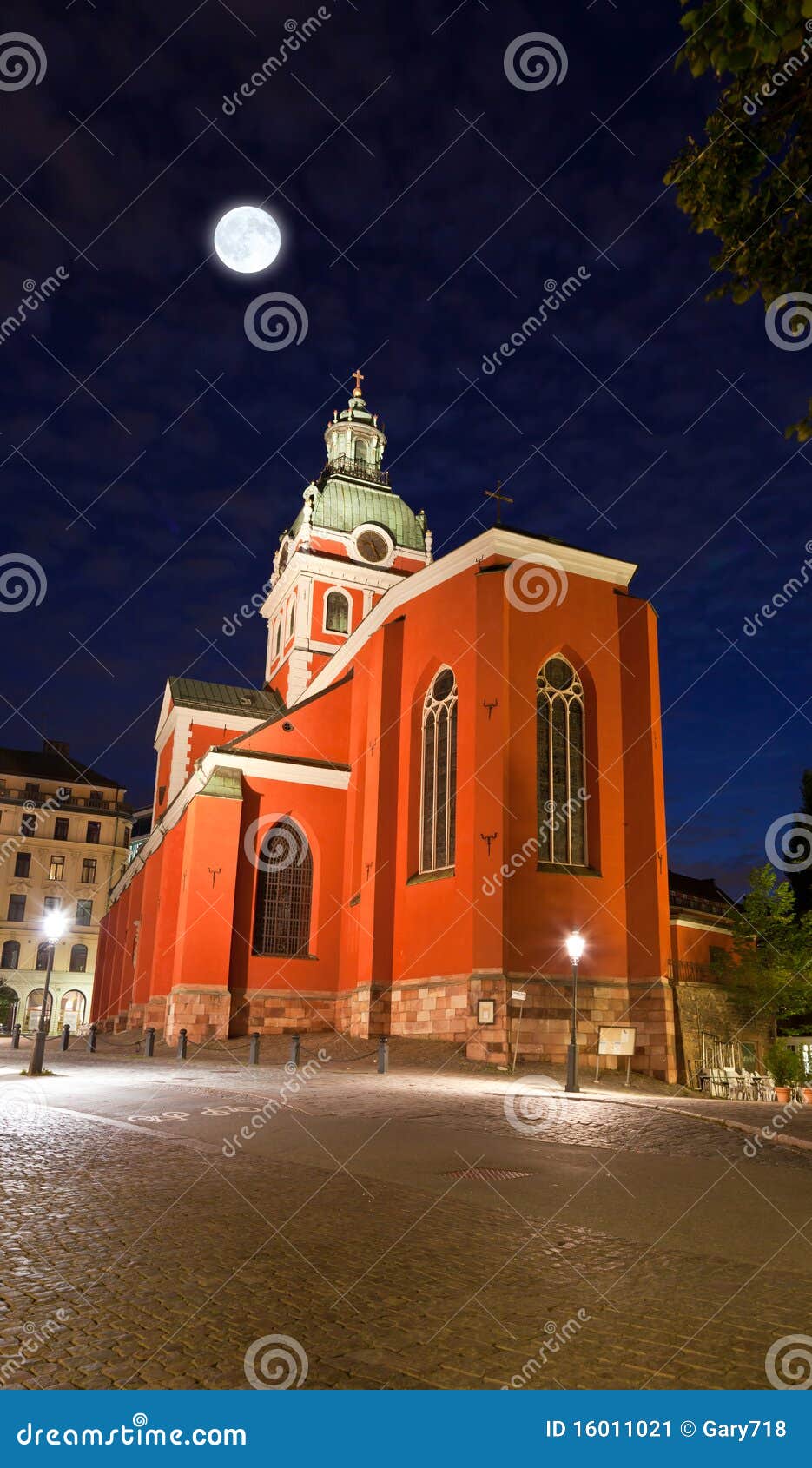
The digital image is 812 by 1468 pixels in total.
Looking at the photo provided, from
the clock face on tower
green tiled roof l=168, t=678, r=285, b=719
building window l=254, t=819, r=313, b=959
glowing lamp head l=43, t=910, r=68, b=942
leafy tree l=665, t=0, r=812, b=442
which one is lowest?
glowing lamp head l=43, t=910, r=68, b=942

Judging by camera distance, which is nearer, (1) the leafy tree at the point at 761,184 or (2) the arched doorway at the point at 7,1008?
(1) the leafy tree at the point at 761,184

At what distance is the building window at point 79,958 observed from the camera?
191 feet

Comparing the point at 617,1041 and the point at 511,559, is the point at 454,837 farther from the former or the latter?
the point at 511,559

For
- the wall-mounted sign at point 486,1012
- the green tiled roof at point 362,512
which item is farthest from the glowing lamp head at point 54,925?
the green tiled roof at point 362,512

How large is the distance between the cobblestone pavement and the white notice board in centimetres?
768

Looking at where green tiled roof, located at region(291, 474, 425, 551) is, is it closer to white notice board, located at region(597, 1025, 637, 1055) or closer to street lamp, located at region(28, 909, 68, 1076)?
street lamp, located at region(28, 909, 68, 1076)

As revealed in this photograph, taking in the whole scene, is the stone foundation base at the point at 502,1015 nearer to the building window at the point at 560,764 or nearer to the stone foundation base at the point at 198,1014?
the stone foundation base at the point at 198,1014

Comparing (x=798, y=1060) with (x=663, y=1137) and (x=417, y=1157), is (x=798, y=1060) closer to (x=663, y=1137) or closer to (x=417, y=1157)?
(x=663, y=1137)

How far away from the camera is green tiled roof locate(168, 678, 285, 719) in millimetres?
36719

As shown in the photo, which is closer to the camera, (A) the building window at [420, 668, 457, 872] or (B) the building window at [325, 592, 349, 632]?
(A) the building window at [420, 668, 457, 872]

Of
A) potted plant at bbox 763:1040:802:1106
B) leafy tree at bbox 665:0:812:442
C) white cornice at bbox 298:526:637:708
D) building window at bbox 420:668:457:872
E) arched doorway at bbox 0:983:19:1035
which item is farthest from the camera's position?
arched doorway at bbox 0:983:19:1035

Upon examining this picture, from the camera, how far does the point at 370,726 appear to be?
24188mm

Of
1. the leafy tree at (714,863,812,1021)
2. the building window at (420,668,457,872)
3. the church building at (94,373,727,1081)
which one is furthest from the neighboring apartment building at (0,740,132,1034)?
the leafy tree at (714,863,812,1021)

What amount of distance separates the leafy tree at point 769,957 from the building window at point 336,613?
17487mm
